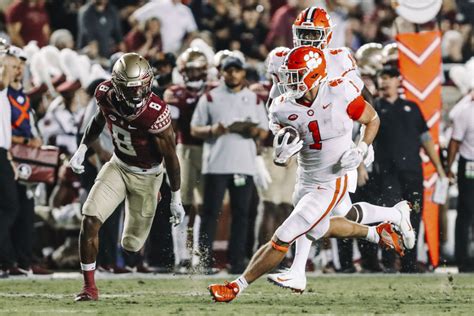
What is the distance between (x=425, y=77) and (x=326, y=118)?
3.95m

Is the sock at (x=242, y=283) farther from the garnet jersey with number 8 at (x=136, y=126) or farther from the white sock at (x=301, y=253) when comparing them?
the garnet jersey with number 8 at (x=136, y=126)

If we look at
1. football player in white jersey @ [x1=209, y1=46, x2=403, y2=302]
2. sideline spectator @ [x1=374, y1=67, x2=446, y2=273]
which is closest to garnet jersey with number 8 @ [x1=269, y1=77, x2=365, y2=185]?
football player in white jersey @ [x1=209, y1=46, x2=403, y2=302]

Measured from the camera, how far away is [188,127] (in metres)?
11.8

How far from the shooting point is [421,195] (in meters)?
11.8

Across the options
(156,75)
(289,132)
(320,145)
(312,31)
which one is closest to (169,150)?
(289,132)

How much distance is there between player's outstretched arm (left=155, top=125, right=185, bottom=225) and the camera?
8812 millimetres

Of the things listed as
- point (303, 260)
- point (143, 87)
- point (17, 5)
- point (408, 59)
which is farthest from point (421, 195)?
point (17, 5)

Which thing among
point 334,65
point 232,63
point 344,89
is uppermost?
point 232,63

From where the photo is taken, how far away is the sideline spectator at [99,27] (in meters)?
14.8

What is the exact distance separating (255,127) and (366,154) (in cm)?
301

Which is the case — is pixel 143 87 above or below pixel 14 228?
above

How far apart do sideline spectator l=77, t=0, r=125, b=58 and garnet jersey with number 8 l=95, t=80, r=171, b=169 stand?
5810 millimetres

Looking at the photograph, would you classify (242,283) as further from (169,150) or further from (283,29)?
(283,29)

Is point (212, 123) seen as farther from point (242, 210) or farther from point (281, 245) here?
point (281, 245)
